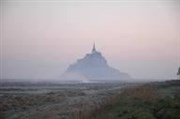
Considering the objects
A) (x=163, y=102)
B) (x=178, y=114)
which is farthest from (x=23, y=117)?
(x=178, y=114)

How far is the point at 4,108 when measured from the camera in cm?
3797

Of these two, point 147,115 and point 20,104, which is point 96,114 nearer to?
point 147,115

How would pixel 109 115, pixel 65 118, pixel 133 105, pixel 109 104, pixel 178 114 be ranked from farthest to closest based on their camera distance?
pixel 65 118 < pixel 109 104 < pixel 133 105 < pixel 109 115 < pixel 178 114

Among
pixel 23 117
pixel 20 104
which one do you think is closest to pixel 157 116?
pixel 23 117

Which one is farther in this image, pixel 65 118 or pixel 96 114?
pixel 65 118

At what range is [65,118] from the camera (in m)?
25.8

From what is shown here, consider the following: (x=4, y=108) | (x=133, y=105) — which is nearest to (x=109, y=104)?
(x=133, y=105)

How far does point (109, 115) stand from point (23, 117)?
41.5 ft

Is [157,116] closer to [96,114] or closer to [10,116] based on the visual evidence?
[96,114]

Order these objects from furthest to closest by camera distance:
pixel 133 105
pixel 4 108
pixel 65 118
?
pixel 4 108, pixel 65 118, pixel 133 105

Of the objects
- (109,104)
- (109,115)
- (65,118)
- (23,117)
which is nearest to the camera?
(109,115)

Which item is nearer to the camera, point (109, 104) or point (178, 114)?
point (178, 114)

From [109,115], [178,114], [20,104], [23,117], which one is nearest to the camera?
[178,114]

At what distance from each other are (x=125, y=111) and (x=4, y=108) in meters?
21.2
